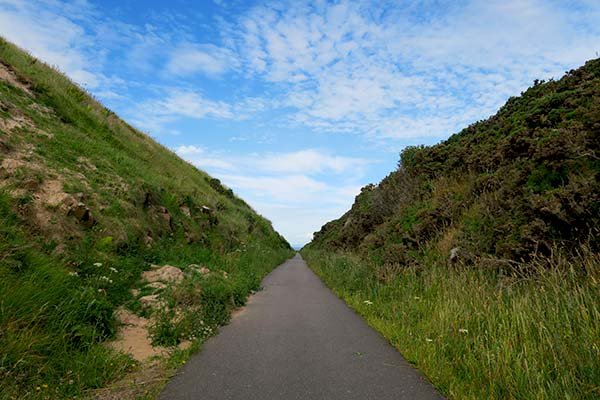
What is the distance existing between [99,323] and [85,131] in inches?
447

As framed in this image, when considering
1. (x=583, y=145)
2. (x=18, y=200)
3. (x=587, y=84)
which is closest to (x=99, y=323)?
(x=18, y=200)

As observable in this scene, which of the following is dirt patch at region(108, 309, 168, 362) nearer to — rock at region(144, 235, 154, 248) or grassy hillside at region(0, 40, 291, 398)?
grassy hillside at region(0, 40, 291, 398)

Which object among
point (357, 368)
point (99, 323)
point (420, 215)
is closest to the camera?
point (357, 368)

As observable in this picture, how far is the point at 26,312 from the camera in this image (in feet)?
14.6

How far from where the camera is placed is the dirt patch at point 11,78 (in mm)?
12745

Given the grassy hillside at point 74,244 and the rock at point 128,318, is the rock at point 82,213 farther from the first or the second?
the rock at point 128,318

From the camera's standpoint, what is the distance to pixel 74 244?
7398 millimetres

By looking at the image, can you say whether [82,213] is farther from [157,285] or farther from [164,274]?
[157,285]

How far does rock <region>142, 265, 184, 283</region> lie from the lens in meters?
8.48

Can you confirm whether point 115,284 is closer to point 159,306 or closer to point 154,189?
point 159,306

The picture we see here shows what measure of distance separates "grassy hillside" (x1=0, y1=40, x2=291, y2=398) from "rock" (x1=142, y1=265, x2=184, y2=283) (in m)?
0.27

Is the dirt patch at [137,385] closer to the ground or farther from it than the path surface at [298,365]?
closer to the ground

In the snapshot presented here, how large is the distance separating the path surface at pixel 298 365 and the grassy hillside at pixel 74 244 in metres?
0.90

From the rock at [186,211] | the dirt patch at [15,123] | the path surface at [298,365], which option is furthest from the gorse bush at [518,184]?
the dirt patch at [15,123]
